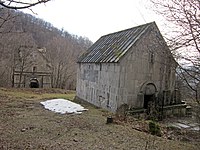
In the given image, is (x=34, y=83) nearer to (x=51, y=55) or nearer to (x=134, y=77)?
(x=51, y=55)

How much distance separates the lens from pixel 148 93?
1658cm

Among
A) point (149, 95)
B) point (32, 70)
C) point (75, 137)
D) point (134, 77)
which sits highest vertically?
point (32, 70)

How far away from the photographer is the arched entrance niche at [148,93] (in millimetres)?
16323

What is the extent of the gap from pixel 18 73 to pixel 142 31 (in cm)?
2971

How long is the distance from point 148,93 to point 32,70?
3055 centimetres

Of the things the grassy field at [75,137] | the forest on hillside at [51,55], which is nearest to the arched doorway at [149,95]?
the grassy field at [75,137]

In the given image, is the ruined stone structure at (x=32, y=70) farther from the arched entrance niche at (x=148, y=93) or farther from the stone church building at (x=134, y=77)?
the arched entrance niche at (x=148, y=93)

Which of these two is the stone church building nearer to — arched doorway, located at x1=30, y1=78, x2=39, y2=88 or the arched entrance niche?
the arched entrance niche

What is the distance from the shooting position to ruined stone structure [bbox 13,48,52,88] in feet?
135

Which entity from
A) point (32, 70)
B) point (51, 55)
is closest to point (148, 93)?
point (32, 70)

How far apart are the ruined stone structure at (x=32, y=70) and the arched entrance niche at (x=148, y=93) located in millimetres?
28701

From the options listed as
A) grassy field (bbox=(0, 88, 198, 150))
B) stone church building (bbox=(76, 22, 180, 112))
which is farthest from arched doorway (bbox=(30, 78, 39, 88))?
grassy field (bbox=(0, 88, 198, 150))

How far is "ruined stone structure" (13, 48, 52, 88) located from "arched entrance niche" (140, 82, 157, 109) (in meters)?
28.7

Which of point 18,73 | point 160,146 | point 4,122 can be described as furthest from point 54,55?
point 160,146
